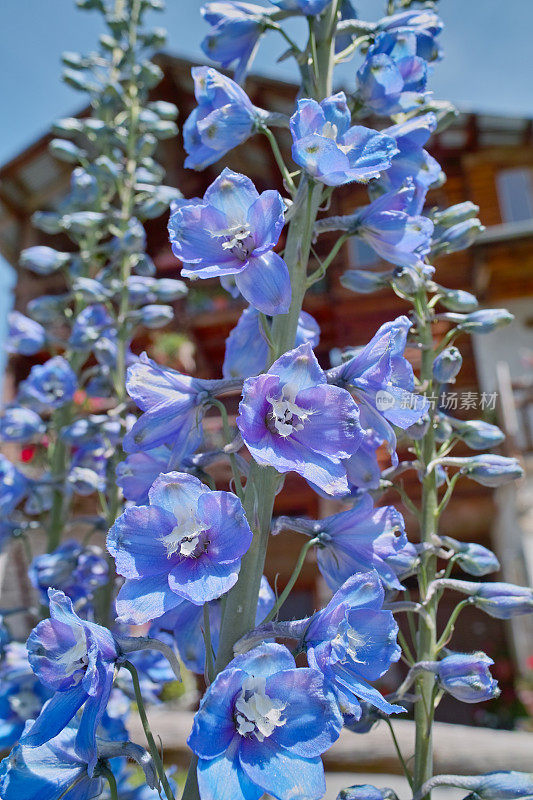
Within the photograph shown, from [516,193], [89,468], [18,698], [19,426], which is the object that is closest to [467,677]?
[18,698]

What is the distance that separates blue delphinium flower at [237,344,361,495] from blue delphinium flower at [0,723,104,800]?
0.51 meters

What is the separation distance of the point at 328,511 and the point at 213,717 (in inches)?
253

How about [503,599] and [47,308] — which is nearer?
[503,599]

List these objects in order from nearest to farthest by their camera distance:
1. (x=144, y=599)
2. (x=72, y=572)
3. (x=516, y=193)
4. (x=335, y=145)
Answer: (x=144, y=599) < (x=335, y=145) < (x=72, y=572) < (x=516, y=193)

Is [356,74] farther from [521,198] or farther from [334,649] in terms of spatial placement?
[521,198]

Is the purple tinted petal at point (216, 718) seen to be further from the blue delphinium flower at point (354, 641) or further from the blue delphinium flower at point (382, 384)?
the blue delphinium flower at point (382, 384)

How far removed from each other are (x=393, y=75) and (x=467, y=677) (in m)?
1.21

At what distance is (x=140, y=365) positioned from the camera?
118 centimetres

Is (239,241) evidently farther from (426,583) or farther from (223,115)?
(426,583)

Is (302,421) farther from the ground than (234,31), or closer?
closer

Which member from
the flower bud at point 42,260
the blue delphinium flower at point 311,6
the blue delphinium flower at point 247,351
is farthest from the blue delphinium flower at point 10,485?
the blue delphinium flower at point 311,6

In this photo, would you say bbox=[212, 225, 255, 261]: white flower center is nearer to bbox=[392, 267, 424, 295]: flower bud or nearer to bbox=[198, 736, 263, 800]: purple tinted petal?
bbox=[392, 267, 424, 295]: flower bud

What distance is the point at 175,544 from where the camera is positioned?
1.01m

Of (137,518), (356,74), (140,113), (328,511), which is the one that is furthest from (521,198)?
(137,518)
